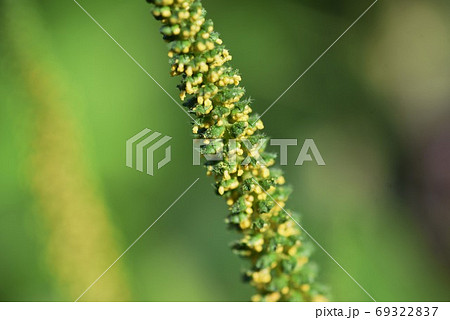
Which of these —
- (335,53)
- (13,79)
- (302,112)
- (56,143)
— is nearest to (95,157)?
(56,143)

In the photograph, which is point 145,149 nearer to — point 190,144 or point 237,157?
point 190,144

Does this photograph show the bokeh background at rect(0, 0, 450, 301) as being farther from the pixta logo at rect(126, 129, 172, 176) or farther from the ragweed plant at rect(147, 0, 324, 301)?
the ragweed plant at rect(147, 0, 324, 301)

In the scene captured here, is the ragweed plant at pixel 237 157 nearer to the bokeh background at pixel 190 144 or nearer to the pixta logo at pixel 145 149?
the bokeh background at pixel 190 144

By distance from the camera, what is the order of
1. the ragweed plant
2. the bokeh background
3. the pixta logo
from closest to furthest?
1. the ragweed plant
2. the bokeh background
3. the pixta logo

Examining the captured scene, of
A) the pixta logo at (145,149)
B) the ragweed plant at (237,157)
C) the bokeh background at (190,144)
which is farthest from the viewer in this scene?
the pixta logo at (145,149)

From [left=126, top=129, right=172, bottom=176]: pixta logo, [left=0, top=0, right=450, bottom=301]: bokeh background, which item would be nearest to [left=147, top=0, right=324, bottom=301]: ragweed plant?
[left=0, top=0, right=450, bottom=301]: bokeh background

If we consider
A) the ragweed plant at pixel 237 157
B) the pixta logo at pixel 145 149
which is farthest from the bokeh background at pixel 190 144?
the ragweed plant at pixel 237 157
